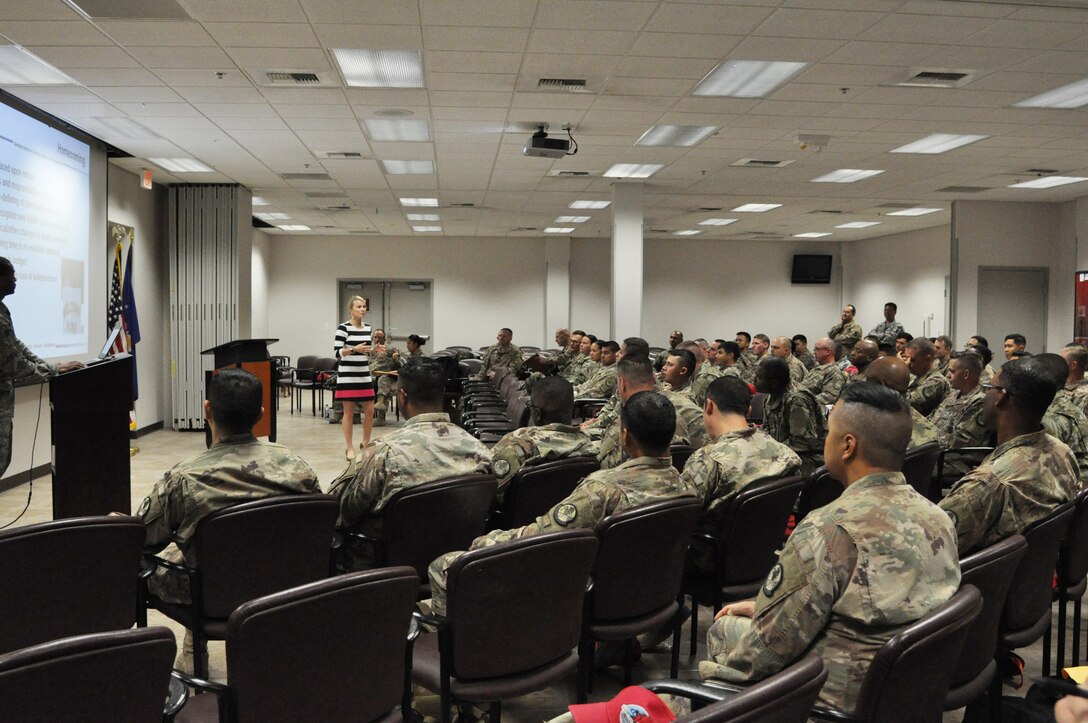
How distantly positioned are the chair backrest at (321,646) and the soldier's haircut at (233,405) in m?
1.35

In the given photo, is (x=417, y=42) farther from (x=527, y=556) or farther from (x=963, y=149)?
(x=963, y=149)

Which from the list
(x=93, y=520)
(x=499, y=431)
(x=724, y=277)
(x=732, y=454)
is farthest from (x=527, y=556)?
(x=724, y=277)

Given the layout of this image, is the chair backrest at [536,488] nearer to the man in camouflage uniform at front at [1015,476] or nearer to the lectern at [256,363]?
the man in camouflage uniform at front at [1015,476]

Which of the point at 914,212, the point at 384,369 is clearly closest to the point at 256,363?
the point at 384,369

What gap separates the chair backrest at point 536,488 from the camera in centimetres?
345

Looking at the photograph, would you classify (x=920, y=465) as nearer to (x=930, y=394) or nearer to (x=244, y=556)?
(x=930, y=394)

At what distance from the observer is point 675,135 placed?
852 cm

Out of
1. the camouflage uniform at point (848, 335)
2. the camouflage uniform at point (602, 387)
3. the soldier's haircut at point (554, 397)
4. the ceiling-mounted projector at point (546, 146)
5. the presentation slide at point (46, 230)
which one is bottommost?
the camouflage uniform at point (602, 387)

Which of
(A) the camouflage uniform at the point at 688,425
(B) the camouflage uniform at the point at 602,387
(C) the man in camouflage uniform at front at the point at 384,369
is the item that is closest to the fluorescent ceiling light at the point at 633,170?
(B) the camouflage uniform at the point at 602,387

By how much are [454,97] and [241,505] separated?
17.0 feet

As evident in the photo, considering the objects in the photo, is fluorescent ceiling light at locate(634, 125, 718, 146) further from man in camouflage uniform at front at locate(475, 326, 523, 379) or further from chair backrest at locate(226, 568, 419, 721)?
chair backrest at locate(226, 568, 419, 721)

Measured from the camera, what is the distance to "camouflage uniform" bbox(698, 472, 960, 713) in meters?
1.72

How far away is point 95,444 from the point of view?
4.38 metres

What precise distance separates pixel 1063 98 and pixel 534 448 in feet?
20.1
